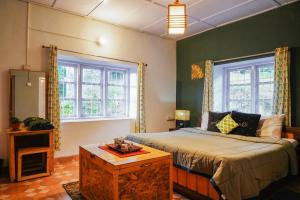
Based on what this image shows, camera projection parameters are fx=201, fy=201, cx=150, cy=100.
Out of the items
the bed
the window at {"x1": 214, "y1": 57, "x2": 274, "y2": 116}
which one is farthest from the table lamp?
the bed

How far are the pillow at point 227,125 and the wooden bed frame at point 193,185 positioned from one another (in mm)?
1266

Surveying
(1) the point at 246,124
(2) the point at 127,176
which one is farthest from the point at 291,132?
(2) the point at 127,176

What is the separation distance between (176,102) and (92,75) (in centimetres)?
219

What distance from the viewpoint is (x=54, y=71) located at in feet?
11.0

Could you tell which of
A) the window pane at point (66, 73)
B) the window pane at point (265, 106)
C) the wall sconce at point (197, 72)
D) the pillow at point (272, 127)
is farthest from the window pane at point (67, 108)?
the window pane at point (265, 106)

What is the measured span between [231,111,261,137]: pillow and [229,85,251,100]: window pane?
0.98 m

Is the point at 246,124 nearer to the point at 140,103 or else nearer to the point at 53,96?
the point at 140,103

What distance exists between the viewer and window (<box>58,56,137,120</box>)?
4117 mm

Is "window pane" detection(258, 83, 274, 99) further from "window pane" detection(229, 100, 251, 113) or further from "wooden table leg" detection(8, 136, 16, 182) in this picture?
"wooden table leg" detection(8, 136, 16, 182)

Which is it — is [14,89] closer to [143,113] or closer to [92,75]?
[92,75]

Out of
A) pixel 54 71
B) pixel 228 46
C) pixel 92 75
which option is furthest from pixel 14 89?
pixel 228 46

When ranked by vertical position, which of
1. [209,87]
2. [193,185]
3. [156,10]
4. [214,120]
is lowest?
[193,185]

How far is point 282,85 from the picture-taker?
3189mm

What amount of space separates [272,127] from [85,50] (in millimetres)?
3434
